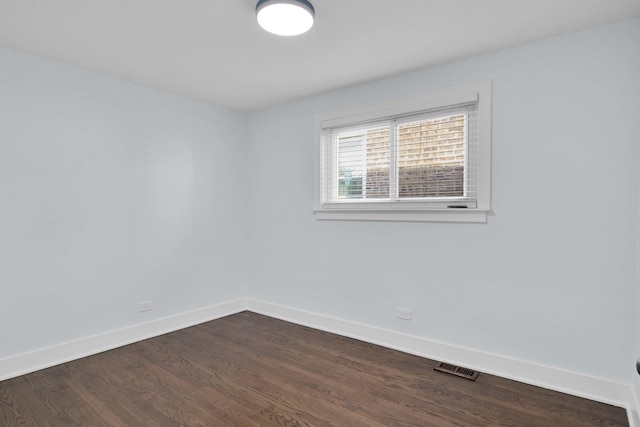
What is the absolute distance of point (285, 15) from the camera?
209cm

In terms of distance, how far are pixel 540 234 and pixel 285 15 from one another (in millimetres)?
2286

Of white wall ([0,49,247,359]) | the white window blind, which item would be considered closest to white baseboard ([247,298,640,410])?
the white window blind

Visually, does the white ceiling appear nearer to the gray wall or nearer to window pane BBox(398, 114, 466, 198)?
the gray wall

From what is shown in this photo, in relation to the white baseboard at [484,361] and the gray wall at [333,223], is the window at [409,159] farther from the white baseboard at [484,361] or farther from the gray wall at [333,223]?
the white baseboard at [484,361]

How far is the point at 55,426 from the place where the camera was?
6.92ft

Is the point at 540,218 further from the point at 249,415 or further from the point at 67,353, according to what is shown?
the point at 67,353

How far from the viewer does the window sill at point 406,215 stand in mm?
2842

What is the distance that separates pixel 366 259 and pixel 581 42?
7.67ft

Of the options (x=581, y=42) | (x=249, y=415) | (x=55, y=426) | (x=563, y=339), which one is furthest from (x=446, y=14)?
(x=55, y=426)

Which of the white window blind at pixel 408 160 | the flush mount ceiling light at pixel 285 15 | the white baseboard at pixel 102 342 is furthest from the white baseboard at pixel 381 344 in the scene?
the flush mount ceiling light at pixel 285 15

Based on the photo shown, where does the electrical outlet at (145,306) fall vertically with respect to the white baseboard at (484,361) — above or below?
above

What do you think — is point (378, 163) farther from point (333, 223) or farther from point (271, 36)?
point (271, 36)

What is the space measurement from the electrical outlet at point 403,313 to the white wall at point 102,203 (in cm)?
218

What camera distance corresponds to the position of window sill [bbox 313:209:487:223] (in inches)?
112
